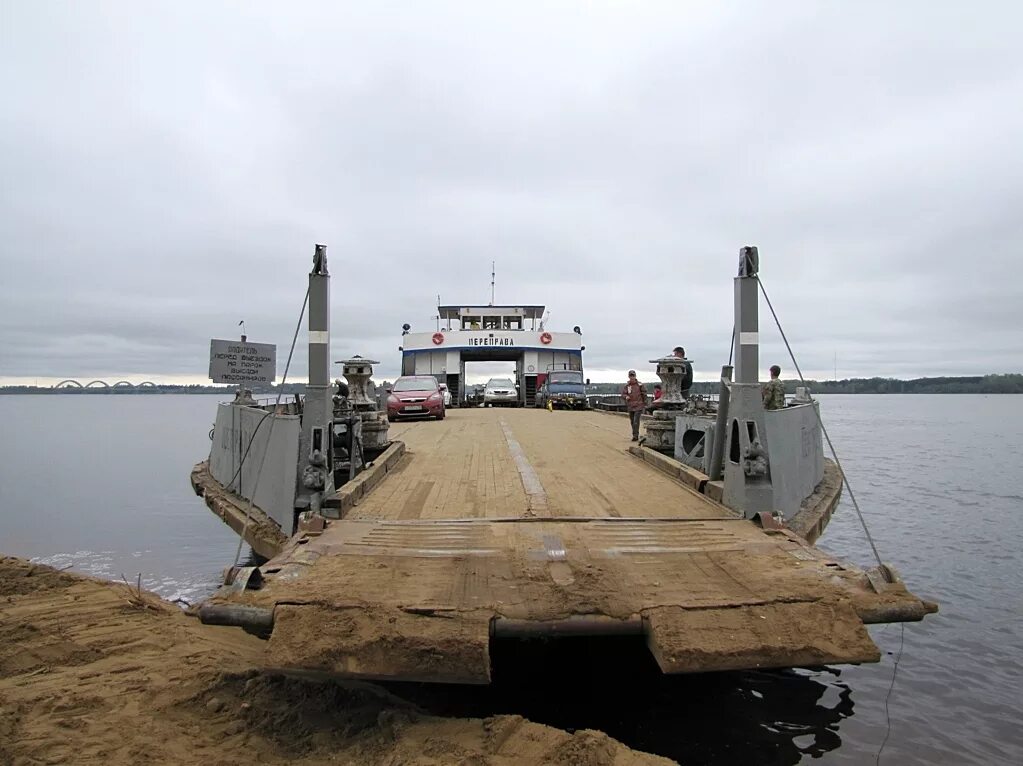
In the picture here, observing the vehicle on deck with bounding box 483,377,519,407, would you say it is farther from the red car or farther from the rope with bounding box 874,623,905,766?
the rope with bounding box 874,623,905,766

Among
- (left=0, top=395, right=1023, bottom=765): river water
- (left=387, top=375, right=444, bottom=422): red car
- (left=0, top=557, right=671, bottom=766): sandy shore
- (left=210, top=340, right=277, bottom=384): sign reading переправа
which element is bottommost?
(left=0, top=395, right=1023, bottom=765): river water

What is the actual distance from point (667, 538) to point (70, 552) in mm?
13062

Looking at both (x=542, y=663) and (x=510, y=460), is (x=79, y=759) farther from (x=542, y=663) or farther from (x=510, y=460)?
(x=510, y=460)

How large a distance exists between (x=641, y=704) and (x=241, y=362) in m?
8.64

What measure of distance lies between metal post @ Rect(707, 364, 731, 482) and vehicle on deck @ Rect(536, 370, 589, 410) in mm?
19569

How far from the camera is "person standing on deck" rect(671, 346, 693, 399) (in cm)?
1045

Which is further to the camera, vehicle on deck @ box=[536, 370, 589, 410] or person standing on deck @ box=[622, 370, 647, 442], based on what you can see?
vehicle on deck @ box=[536, 370, 589, 410]

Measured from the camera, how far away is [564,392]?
27578 millimetres

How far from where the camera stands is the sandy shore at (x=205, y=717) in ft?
11.8

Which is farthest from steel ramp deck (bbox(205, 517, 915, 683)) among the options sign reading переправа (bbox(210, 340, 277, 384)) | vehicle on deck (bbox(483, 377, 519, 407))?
vehicle on deck (bbox(483, 377, 519, 407))

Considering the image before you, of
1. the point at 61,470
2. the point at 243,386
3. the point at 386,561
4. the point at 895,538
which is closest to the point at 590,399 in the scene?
the point at 895,538

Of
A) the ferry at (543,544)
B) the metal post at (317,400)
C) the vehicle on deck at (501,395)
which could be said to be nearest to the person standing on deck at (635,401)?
the ferry at (543,544)

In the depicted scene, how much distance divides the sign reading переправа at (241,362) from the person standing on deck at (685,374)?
6.87 m

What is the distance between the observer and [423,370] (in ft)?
111
